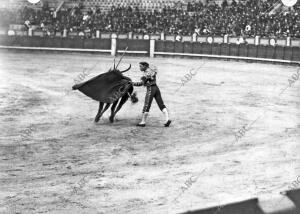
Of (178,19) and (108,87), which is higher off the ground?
(178,19)

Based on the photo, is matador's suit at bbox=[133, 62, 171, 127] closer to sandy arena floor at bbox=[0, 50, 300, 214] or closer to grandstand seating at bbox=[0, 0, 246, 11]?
sandy arena floor at bbox=[0, 50, 300, 214]

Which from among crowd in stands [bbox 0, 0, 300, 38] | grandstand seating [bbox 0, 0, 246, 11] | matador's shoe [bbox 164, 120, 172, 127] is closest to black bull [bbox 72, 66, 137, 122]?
matador's shoe [bbox 164, 120, 172, 127]

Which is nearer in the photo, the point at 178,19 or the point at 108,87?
the point at 108,87

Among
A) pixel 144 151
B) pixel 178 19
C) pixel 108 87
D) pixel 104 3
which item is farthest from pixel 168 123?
pixel 104 3

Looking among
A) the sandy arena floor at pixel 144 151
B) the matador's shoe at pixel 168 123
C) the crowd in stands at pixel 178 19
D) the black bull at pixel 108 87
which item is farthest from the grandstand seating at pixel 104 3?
the black bull at pixel 108 87

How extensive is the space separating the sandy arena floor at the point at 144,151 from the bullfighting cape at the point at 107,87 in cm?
57

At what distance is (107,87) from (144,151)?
2088mm

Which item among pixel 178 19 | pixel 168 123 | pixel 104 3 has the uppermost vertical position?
pixel 104 3

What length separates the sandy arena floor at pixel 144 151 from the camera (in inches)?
215

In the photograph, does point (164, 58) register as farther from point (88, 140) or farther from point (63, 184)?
point (63, 184)

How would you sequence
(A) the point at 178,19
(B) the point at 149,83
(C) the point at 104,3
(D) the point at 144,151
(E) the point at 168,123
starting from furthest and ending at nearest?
(C) the point at 104,3, (A) the point at 178,19, (E) the point at 168,123, (B) the point at 149,83, (D) the point at 144,151

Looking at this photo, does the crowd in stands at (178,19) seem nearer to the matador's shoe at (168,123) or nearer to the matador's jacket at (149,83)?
the matador's shoe at (168,123)

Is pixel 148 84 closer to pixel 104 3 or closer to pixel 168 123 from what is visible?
pixel 168 123

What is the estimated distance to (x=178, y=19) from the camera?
28750 millimetres
